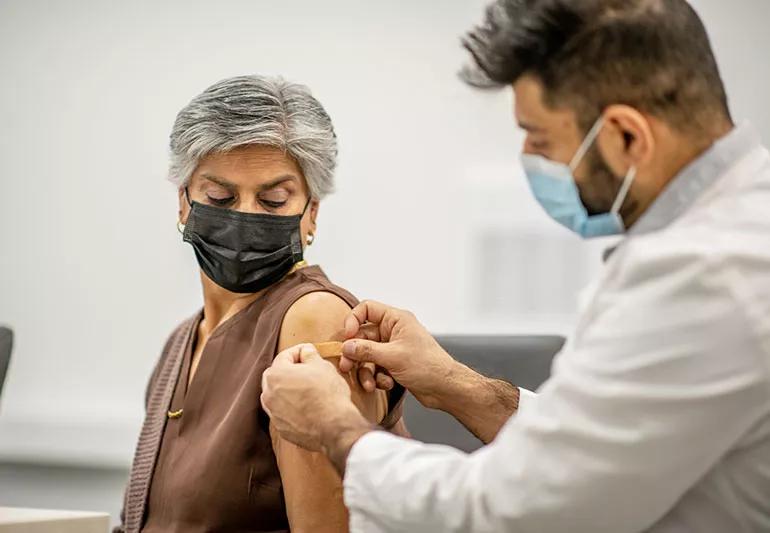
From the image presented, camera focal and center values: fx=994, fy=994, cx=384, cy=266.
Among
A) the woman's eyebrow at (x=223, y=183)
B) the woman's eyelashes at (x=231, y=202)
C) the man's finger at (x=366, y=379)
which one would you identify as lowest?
the man's finger at (x=366, y=379)

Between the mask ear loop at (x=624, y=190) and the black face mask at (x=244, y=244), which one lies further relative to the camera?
the black face mask at (x=244, y=244)

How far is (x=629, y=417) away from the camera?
1046mm

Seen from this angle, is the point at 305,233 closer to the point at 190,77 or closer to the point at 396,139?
the point at 396,139

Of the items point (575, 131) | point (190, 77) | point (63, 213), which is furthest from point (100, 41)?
point (575, 131)

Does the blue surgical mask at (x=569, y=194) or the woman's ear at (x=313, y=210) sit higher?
the blue surgical mask at (x=569, y=194)

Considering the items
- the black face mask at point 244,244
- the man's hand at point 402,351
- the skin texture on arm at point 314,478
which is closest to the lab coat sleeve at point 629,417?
the skin texture on arm at point 314,478

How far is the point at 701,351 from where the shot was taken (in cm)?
103

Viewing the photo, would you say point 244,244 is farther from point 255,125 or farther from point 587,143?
point 587,143

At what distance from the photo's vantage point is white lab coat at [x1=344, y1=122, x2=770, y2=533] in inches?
40.6

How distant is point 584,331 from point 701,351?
0.48ft

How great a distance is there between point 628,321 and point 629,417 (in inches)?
4.0

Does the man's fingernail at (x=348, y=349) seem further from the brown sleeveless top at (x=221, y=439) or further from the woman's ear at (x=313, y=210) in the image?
the woman's ear at (x=313, y=210)

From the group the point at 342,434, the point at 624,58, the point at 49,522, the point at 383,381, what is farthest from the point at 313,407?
the point at 49,522

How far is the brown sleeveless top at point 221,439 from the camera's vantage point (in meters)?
1.67
